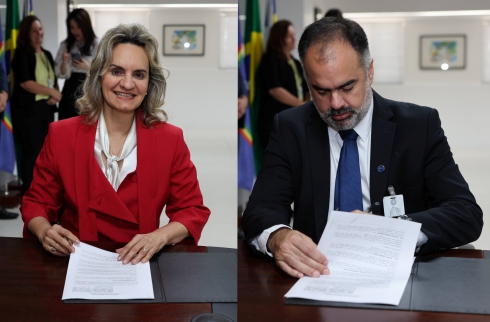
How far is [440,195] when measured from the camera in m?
1.88

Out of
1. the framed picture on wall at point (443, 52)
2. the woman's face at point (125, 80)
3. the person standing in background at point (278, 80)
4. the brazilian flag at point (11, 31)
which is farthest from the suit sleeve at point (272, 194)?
the framed picture on wall at point (443, 52)

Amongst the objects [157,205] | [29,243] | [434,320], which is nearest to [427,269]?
[434,320]

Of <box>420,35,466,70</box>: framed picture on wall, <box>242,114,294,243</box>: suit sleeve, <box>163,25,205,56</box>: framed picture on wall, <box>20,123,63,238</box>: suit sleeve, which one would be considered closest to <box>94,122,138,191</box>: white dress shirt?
<box>20,123,63,238</box>: suit sleeve

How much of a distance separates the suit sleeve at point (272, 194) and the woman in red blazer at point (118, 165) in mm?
272

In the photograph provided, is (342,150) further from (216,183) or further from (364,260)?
(216,183)

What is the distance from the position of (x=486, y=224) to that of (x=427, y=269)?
3.85 metres

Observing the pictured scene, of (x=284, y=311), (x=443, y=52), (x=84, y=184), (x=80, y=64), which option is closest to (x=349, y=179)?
(x=284, y=311)

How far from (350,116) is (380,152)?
6.4 inches

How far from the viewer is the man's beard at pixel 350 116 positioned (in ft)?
6.34

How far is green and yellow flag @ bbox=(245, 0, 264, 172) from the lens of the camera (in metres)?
5.71

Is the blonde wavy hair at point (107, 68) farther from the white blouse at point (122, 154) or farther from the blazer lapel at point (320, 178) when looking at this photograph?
the blazer lapel at point (320, 178)

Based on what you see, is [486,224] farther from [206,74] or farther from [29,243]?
[206,74]

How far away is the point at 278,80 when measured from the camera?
5578 mm

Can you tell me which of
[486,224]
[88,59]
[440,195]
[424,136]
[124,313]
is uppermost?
[88,59]
